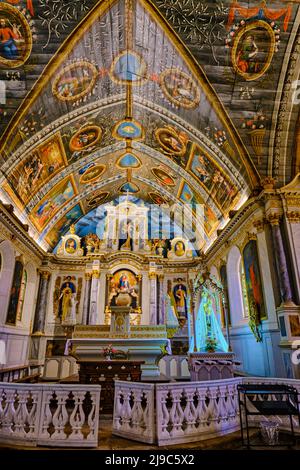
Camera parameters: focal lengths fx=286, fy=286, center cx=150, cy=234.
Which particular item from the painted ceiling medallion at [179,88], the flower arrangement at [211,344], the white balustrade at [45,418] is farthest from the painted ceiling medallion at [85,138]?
the white balustrade at [45,418]

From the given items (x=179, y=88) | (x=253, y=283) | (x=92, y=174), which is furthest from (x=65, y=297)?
(x=179, y=88)

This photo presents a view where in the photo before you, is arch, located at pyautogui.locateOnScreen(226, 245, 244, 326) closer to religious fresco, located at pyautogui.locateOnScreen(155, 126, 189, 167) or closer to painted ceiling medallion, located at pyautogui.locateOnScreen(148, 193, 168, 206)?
religious fresco, located at pyautogui.locateOnScreen(155, 126, 189, 167)

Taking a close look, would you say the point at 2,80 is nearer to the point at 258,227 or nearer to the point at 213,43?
the point at 213,43

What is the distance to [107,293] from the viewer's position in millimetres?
15609

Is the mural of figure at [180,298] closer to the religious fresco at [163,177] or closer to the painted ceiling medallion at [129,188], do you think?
the religious fresco at [163,177]

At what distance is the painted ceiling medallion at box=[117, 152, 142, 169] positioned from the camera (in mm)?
14578

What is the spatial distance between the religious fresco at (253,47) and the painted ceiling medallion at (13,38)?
18.3ft

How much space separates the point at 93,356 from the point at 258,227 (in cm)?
699

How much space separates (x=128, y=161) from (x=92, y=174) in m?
2.02

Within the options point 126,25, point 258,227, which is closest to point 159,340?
point 258,227

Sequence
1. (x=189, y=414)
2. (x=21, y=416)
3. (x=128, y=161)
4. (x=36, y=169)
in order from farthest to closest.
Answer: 1. (x=128, y=161)
2. (x=36, y=169)
3. (x=189, y=414)
4. (x=21, y=416)

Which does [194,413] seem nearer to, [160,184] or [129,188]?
[160,184]

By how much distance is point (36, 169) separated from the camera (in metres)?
11.4

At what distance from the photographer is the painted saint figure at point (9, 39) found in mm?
7422
